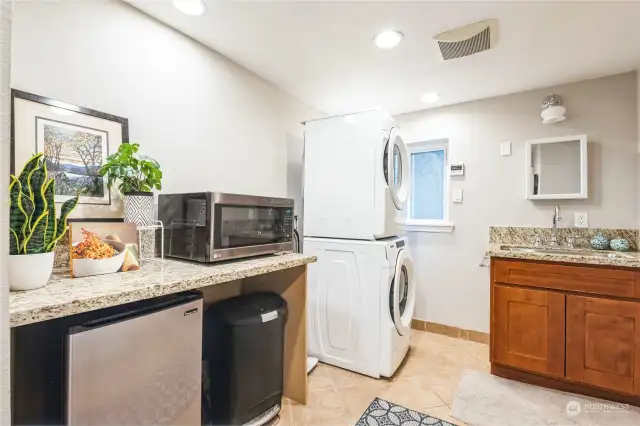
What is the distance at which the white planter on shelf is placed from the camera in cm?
91

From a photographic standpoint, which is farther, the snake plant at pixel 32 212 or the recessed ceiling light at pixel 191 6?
the recessed ceiling light at pixel 191 6

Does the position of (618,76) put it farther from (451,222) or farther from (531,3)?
(451,222)

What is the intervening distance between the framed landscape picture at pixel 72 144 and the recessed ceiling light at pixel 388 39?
146 cm

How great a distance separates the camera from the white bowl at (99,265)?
113 centimetres

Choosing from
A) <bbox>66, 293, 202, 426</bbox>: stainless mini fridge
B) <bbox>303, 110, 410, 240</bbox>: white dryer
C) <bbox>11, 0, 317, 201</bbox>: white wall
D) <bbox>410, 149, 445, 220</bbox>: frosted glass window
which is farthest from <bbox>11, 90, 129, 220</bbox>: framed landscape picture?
<bbox>410, 149, 445, 220</bbox>: frosted glass window

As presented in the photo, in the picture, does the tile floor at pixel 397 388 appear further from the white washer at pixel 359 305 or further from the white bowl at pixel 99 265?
the white bowl at pixel 99 265

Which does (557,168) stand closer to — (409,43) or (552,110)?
(552,110)

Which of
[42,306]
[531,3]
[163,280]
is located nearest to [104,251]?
[163,280]

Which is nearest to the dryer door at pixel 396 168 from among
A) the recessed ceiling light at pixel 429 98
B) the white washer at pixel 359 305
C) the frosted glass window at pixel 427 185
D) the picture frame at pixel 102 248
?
the white washer at pixel 359 305

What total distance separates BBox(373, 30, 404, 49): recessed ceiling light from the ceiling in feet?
0.13

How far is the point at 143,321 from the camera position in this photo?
1041 mm

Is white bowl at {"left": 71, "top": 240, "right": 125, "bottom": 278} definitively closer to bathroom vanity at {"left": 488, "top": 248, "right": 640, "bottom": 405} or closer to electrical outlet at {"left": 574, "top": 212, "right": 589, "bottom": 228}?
bathroom vanity at {"left": 488, "top": 248, "right": 640, "bottom": 405}

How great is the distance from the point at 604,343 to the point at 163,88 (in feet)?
9.82

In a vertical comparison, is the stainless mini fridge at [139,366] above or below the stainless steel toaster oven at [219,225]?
below
